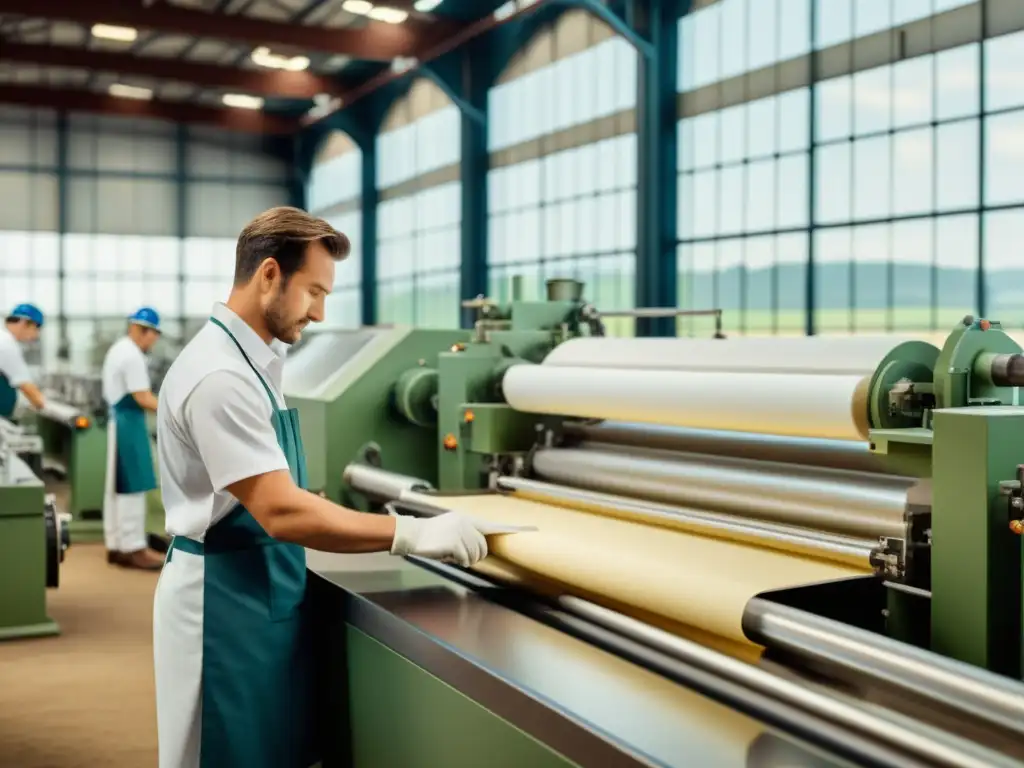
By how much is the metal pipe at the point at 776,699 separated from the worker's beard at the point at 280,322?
2.05 ft

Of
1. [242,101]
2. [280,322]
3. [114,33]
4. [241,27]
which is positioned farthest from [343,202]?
[280,322]

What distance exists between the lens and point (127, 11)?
1071 centimetres

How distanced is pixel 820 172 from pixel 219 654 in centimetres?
742

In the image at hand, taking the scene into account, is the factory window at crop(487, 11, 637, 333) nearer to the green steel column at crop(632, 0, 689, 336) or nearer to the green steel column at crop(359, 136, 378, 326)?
the green steel column at crop(632, 0, 689, 336)

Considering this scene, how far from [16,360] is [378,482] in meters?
3.10

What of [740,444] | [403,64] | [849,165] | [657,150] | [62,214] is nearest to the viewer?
[740,444]

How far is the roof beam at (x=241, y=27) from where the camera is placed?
10.4 m

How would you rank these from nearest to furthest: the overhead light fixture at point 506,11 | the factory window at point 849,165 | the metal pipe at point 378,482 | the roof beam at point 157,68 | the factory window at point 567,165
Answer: the metal pipe at point 378,482, the factory window at point 849,165, the factory window at point 567,165, the overhead light fixture at point 506,11, the roof beam at point 157,68

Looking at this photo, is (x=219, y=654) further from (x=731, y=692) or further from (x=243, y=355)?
(x=731, y=692)

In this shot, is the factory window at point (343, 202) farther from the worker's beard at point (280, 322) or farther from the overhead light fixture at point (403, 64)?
the worker's beard at point (280, 322)

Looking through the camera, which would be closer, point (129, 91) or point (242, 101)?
point (129, 91)

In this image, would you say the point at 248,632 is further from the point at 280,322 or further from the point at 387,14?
the point at 387,14

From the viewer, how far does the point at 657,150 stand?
9.65 m

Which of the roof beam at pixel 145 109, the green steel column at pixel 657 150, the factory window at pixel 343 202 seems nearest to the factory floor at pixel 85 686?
the green steel column at pixel 657 150
